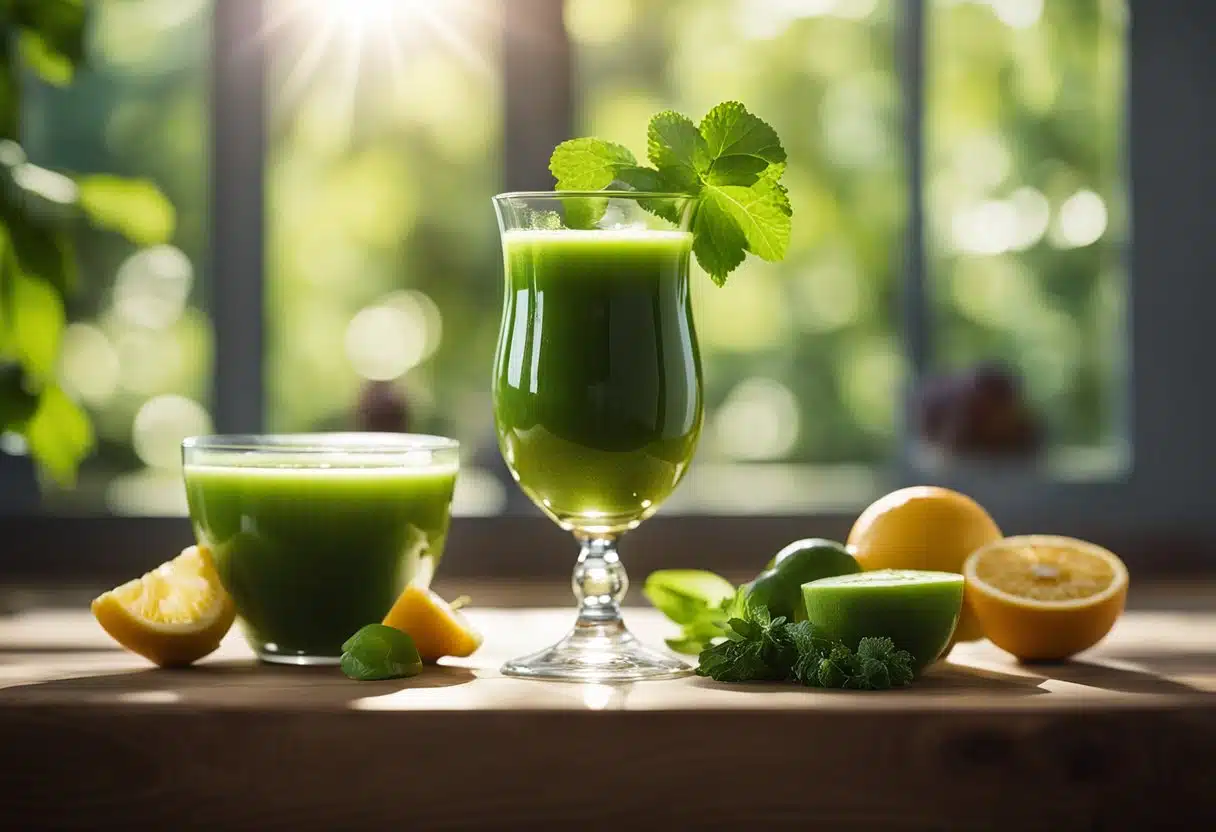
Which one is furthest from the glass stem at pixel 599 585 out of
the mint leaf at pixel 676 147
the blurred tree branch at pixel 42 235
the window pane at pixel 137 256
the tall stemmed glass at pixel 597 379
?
the window pane at pixel 137 256

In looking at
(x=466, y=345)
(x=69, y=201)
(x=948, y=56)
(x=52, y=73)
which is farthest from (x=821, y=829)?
(x=466, y=345)

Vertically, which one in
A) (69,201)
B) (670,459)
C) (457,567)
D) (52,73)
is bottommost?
(457,567)

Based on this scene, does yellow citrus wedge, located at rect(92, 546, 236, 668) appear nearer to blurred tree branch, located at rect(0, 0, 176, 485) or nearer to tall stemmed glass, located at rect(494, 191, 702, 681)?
tall stemmed glass, located at rect(494, 191, 702, 681)

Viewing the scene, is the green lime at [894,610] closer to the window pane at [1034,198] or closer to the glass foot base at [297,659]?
the glass foot base at [297,659]

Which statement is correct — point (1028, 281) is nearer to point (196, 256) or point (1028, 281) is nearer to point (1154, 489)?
point (1154, 489)

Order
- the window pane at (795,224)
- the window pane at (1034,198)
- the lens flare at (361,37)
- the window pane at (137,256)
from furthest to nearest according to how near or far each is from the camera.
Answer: the window pane at (795,224) < the window pane at (1034,198) < the window pane at (137,256) < the lens flare at (361,37)

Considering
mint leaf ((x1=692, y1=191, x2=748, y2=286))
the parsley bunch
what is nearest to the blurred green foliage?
mint leaf ((x1=692, y1=191, x2=748, y2=286))

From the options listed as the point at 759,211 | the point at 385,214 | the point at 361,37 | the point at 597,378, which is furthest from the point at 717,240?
the point at 385,214
